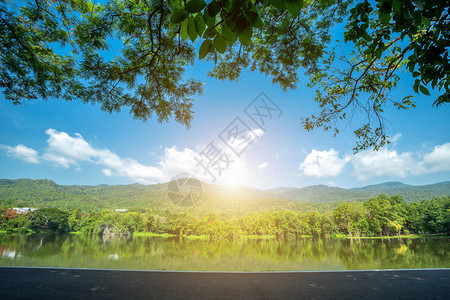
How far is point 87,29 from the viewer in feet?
7.22

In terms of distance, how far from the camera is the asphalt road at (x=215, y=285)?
7.98 feet

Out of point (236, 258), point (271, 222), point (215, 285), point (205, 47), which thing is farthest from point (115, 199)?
point (205, 47)

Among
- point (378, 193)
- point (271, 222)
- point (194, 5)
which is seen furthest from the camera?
point (378, 193)

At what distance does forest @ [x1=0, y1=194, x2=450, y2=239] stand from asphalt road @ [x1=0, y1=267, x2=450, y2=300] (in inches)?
585

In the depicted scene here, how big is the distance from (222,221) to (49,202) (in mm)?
30737

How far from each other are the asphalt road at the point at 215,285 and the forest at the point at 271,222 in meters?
14.8

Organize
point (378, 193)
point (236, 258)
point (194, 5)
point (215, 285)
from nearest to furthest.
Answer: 1. point (194, 5)
2. point (215, 285)
3. point (236, 258)
4. point (378, 193)

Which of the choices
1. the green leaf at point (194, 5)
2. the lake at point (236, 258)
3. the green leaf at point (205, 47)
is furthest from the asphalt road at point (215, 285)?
the green leaf at point (194, 5)

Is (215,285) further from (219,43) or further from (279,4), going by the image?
(279,4)

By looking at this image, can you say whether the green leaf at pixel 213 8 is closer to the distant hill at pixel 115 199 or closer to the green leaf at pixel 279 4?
the green leaf at pixel 279 4

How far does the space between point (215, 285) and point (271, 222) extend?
57.8 ft

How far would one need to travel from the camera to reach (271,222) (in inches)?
736

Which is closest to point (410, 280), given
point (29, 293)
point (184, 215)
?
point (29, 293)

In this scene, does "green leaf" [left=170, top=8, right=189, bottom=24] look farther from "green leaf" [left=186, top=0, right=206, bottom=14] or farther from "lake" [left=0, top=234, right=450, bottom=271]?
"lake" [left=0, top=234, right=450, bottom=271]
